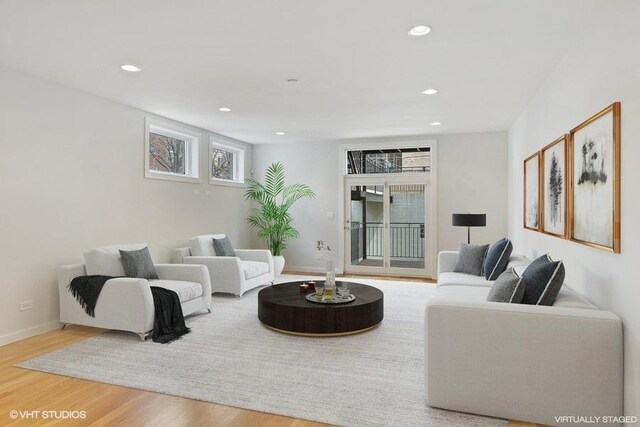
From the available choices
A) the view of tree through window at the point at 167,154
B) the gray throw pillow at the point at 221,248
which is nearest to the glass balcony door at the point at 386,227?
the gray throw pillow at the point at 221,248

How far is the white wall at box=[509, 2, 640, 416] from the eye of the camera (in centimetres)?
204

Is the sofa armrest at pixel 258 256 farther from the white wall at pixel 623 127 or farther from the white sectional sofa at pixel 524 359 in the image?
the white sectional sofa at pixel 524 359

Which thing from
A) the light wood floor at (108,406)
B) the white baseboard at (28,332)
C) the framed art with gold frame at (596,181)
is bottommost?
the light wood floor at (108,406)

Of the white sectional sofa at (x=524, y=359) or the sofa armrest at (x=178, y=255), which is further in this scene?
the sofa armrest at (x=178, y=255)

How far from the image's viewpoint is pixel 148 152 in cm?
532

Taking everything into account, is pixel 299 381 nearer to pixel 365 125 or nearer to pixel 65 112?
pixel 65 112

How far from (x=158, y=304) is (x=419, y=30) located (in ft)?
10.8

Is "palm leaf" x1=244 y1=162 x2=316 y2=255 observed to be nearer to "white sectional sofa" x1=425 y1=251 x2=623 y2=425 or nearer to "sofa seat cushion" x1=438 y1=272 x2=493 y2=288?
"sofa seat cushion" x1=438 y1=272 x2=493 y2=288

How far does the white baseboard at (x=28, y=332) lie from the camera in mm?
3640

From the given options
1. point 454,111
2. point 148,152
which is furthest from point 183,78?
point 454,111

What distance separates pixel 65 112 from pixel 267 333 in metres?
3.17

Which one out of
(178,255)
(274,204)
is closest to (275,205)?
(274,204)

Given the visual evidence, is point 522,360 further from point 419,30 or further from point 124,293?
point 124,293

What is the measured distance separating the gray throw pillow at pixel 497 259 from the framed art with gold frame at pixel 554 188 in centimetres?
44
